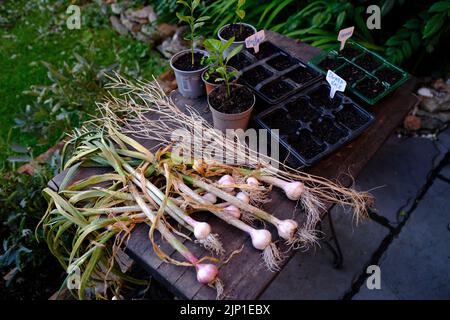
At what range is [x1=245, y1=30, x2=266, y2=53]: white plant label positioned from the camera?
1.56 meters

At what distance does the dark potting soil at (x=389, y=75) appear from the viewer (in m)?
1.56

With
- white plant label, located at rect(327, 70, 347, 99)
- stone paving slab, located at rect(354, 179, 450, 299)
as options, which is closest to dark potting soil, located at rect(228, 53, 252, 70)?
white plant label, located at rect(327, 70, 347, 99)

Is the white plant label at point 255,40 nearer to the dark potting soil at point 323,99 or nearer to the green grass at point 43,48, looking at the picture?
the dark potting soil at point 323,99

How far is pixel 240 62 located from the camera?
65.1 inches

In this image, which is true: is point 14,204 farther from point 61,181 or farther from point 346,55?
point 346,55

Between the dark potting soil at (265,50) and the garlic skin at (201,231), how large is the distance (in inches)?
34.4

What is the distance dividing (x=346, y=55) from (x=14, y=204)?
169 centimetres

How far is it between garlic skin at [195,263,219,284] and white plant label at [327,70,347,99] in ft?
2.75

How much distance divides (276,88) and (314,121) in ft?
0.73

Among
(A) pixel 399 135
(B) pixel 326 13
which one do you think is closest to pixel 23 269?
(B) pixel 326 13

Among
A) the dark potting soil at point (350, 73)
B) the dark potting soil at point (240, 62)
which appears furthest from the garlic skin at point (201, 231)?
the dark potting soil at point (350, 73)

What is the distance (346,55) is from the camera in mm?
1687

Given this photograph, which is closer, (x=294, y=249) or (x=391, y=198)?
(x=294, y=249)

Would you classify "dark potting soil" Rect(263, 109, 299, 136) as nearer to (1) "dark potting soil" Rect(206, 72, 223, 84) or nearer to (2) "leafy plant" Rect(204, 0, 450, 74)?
(1) "dark potting soil" Rect(206, 72, 223, 84)
